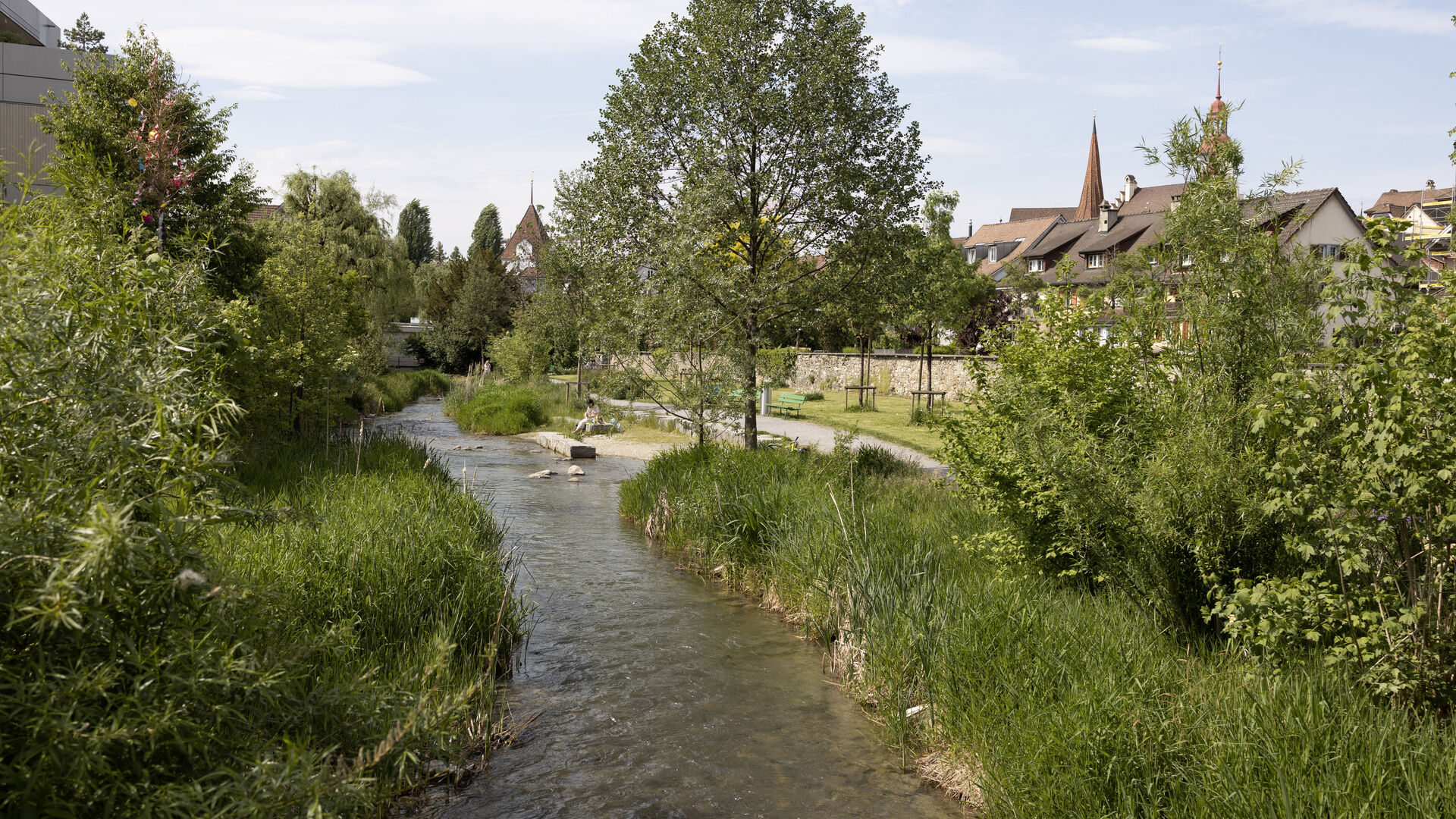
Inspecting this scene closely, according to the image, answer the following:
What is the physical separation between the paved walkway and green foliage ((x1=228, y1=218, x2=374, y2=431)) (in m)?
4.46

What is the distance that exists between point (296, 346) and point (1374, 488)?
506 inches

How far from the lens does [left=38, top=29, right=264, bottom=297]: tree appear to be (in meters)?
10.6

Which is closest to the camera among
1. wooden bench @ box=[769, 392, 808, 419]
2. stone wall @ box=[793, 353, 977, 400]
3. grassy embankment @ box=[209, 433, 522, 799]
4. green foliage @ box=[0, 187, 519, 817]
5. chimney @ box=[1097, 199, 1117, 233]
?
green foliage @ box=[0, 187, 519, 817]

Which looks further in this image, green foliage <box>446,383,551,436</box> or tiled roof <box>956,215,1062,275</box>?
tiled roof <box>956,215,1062,275</box>

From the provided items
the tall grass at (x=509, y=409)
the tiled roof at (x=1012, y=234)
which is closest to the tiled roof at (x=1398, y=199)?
the tiled roof at (x=1012, y=234)

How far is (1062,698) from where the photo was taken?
4.95 meters

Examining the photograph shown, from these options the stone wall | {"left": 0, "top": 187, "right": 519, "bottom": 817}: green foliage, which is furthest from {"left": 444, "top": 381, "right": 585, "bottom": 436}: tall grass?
{"left": 0, "top": 187, "right": 519, "bottom": 817}: green foliage

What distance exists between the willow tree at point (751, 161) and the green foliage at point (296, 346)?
506 cm

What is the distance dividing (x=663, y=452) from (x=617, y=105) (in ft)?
17.1

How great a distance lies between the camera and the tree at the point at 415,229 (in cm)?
8650

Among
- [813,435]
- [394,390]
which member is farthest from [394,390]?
[813,435]

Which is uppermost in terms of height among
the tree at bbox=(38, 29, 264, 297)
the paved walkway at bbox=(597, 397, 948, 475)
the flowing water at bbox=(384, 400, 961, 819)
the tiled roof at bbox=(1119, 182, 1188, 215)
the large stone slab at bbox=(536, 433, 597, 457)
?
the tiled roof at bbox=(1119, 182, 1188, 215)

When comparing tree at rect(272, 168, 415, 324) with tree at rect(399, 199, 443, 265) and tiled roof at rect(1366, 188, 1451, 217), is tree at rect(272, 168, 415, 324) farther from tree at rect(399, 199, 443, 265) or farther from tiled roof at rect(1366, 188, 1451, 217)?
tiled roof at rect(1366, 188, 1451, 217)

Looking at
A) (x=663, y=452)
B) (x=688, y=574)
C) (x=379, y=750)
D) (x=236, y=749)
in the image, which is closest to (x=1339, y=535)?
(x=379, y=750)
